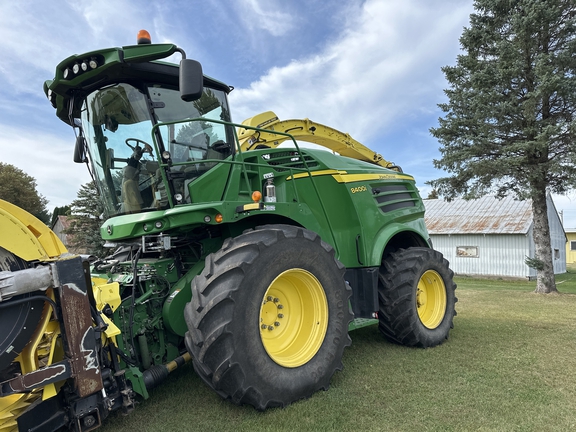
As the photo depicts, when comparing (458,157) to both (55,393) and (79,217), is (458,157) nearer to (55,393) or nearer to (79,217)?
(55,393)

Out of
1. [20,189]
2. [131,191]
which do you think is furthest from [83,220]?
[131,191]

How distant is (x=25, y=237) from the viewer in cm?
257

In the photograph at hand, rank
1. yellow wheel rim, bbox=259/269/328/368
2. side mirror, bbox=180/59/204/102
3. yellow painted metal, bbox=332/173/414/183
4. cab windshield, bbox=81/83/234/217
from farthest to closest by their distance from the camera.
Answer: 1. yellow painted metal, bbox=332/173/414/183
2. cab windshield, bbox=81/83/234/217
3. yellow wheel rim, bbox=259/269/328/368
4. side mirror, bbox=180/59/204/102

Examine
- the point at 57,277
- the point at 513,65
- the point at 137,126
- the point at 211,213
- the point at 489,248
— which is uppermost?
the point at 513,65

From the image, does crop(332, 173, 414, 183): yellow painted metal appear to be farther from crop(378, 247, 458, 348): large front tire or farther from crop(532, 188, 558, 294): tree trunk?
crop(532, 188, 558, 294): tree trunk

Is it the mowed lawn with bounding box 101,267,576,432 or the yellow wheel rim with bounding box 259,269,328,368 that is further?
the yellow wheel rim with bounding box 259,269,328,368

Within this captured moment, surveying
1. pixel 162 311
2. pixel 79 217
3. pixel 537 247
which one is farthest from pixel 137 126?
pixel 79 217

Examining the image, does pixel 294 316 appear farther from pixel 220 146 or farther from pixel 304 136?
pixel 304 136

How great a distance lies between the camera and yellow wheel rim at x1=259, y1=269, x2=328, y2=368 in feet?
12.0

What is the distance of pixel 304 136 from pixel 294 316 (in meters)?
3.78

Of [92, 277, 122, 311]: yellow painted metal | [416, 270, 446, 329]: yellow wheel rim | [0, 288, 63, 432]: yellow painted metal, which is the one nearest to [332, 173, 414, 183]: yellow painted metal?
[416, 270, 446, 329]: yellow wheel rim

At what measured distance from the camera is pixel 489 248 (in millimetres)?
21844

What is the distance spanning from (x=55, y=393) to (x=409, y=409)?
8.82 ft

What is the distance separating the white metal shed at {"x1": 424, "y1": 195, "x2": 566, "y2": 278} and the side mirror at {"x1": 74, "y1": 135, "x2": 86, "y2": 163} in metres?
20.8
